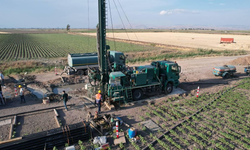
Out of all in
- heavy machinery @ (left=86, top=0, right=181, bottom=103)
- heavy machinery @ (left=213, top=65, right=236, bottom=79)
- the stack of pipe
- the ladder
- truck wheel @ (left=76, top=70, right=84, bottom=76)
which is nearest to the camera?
the stack of pipe

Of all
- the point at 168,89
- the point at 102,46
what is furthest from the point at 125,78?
the point at 168,89

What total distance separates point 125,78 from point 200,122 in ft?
20.1

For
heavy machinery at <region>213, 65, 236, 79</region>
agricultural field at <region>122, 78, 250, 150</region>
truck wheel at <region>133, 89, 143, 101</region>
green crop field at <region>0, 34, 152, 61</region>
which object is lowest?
agricultural field at <region>122, 78, 250, 150</region>

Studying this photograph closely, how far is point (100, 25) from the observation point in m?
12.5

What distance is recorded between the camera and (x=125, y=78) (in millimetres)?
13555

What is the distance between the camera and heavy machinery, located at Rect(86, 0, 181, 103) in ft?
41.5

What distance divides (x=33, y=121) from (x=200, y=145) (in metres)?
9.94

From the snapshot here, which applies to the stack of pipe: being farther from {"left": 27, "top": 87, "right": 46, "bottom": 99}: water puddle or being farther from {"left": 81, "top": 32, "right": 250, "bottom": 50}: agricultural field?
{"left": 81, "top": 32, "right": 250, "bottom": 50}: agricultural field

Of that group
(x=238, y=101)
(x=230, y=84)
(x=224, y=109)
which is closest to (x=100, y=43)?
(x=224, y=109)

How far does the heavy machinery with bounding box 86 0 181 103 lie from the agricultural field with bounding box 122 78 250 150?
5.16ft

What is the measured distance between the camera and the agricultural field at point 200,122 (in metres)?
8.76

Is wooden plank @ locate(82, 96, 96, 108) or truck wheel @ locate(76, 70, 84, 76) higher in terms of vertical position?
truck wheel @ locate(76, 70, 84, 76)

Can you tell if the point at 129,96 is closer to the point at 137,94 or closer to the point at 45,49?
the point at 137,94

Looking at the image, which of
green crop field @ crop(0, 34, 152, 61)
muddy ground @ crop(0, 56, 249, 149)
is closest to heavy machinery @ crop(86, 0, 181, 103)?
muddy ground @ crop(0, 56, 249, 149)
